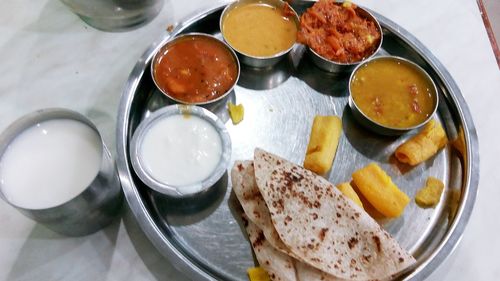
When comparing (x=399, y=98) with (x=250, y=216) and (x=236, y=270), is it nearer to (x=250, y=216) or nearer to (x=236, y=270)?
(x=250, y=216)

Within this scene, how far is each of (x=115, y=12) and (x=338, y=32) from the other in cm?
110

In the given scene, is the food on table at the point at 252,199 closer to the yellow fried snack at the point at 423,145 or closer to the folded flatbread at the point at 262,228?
the folded flatbread at the point at 262,228

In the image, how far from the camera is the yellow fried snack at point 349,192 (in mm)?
1729

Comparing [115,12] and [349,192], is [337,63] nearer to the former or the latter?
[349,192]

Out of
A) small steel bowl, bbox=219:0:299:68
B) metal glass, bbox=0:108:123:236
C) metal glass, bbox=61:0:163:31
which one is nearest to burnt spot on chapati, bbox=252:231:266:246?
metal glass, bbox=0:108:123:236

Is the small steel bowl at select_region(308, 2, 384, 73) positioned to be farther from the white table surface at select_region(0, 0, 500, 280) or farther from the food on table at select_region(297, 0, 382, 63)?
the white table surface at select_region(0, 0, 500, 280)

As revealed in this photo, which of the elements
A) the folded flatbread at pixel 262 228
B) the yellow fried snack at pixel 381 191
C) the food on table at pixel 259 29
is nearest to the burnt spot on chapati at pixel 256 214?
the folded flatbread at pixel 262 228

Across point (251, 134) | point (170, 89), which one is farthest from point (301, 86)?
point (170, 89)

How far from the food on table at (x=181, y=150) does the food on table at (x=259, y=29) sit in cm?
49

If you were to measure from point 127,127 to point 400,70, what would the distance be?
1279mm

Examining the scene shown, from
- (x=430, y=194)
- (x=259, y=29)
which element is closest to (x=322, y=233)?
(x=430, y=194)

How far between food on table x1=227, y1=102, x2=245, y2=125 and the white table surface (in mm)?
542

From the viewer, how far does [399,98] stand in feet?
6.61

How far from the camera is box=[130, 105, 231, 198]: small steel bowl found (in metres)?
1.67
